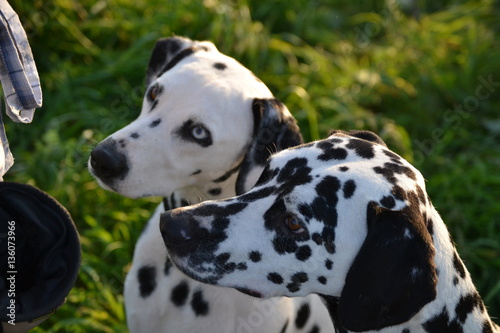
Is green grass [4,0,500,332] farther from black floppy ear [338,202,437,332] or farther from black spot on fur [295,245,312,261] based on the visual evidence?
black floppy ear [338,202,437,332]

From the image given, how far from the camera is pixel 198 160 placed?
3.83 meters

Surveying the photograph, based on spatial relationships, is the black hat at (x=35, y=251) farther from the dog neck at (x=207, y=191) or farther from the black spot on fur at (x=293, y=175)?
the dog neck at (x=207, y=191)

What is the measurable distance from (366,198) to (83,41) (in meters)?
5.16

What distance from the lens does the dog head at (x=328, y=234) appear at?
278 cm

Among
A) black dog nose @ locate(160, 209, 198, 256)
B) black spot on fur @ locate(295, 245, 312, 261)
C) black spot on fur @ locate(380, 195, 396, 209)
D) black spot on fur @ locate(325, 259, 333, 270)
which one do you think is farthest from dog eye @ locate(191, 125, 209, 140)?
black spot on fur @ locate(380, 195, 396, 209)

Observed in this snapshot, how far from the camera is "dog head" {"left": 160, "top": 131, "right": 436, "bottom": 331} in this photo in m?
2.78

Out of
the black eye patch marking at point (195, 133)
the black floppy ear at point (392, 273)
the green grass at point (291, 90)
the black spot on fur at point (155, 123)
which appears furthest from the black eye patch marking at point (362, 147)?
the green grass at point (291, 90)

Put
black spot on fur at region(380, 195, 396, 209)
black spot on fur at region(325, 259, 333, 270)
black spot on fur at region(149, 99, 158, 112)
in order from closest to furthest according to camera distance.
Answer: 1. black spot on fur at region(380, 195, 396, 209)
2. black spot on fur at region(325, 259, 333, 270)
3. black spot on fur at region(149, 99, 158, 112)

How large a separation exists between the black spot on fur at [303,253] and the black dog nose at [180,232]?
477mm

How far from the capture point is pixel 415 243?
2.77 meters

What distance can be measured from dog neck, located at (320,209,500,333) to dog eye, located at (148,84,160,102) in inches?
62.4

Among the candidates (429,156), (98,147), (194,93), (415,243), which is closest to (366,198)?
(415,243)

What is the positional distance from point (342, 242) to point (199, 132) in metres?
1.17

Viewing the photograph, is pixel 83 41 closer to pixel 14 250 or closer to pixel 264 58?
pixel 264 58
